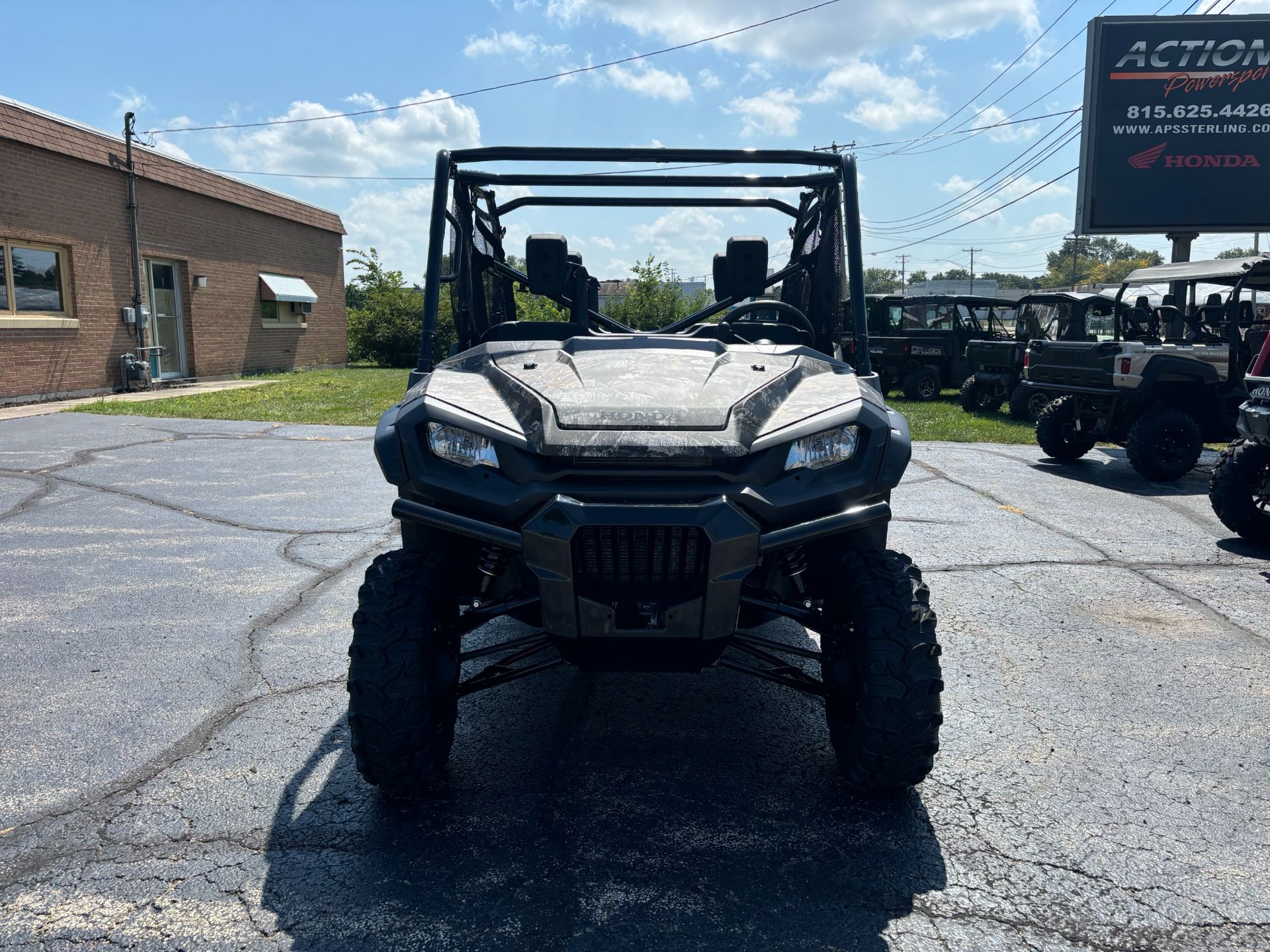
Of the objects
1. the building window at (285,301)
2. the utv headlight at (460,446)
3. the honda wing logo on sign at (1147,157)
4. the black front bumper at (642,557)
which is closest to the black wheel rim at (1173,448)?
the black front bumper at (642,557)

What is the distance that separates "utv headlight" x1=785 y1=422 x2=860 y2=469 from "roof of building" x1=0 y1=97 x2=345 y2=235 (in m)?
15.8

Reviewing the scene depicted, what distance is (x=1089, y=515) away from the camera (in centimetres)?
766

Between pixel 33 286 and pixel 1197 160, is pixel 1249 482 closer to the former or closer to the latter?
pixel 1197 160

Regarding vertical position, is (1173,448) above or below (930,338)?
below

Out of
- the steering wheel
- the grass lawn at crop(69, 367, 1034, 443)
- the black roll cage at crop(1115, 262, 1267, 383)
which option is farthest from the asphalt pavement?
the grass lawn at crop(69, 367, 1034, 443)

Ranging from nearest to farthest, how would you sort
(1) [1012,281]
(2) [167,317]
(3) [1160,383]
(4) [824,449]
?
(4) [824,449], (3) [1160,383], (2) [167,317], (1) [1012,281]

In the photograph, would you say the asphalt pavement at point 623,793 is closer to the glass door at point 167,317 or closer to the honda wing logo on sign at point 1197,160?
the honda wing logo on sign at point 1197,160

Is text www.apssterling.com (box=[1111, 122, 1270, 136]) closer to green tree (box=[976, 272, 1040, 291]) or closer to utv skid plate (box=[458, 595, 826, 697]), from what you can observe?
utv skid plate (box=[458, 595, 826, 697])

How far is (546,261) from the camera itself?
3.96 m

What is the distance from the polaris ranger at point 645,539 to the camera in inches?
106

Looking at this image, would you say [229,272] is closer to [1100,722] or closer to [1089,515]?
[1089,515]

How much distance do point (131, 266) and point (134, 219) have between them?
83cm

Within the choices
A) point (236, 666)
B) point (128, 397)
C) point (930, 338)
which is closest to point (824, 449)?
point (236, 666)

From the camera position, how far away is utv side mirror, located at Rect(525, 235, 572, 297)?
3.92 meters
